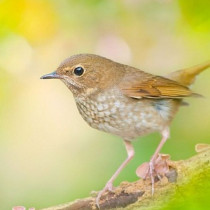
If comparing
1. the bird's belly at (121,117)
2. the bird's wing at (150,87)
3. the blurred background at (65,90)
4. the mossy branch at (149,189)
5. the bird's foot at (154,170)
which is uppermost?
the blurred background at (65,90)

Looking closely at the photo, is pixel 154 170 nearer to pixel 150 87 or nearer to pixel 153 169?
pixel 153 169

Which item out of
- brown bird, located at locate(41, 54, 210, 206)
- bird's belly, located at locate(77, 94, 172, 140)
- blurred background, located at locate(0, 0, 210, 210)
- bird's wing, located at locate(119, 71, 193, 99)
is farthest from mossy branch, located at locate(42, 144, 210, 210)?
blurred background, located at locate(0, 0, 210, 210)

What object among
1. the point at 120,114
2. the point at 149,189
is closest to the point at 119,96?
the point at 120,114

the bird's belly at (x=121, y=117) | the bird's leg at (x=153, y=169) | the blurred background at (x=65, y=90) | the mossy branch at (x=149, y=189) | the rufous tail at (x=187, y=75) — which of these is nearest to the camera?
the mossy branch at (x=149, y=189)

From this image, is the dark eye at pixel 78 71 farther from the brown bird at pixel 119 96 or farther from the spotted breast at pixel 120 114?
the spotted breast at pixel 120 114

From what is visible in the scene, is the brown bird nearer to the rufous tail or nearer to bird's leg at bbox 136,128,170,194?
the rufous tail

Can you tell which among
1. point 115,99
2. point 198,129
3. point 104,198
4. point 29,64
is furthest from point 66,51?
point 104,198

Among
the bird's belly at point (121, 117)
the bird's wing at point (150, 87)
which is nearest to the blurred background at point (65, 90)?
the bird's wing at point (150, 87)
